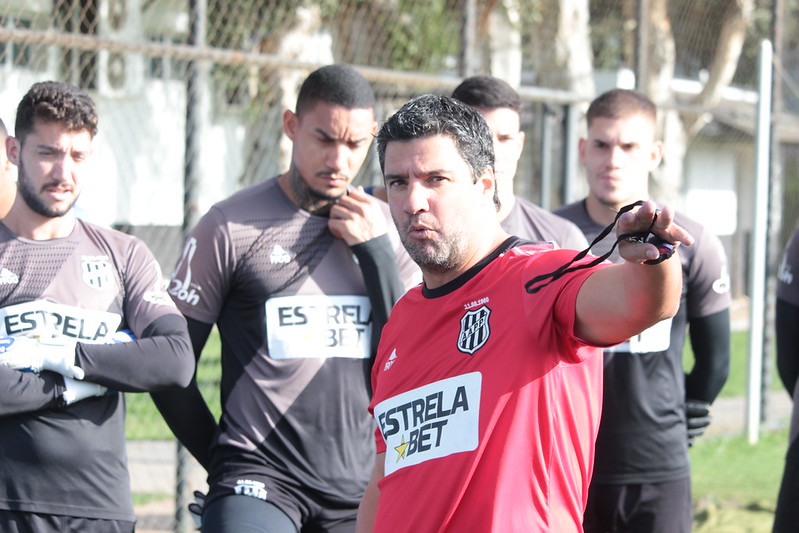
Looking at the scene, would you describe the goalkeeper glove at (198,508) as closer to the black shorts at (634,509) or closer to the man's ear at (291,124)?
the man's ear at (291,124)

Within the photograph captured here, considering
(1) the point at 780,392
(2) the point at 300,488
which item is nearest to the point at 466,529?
(2) the point at 300,488

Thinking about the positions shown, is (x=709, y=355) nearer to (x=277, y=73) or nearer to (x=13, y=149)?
(x=13, y=149)

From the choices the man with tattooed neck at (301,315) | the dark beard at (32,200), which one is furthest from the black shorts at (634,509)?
the dark beard at (32,200)

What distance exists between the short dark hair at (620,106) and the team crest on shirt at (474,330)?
2315 millimetres

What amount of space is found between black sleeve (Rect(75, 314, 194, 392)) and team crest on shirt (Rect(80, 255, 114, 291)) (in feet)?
0.77

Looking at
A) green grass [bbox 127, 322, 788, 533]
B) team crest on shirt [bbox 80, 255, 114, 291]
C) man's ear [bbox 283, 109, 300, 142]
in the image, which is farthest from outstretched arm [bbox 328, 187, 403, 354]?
green grass [bbox 127, 322, 788, 533]

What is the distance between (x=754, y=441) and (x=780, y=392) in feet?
11.2

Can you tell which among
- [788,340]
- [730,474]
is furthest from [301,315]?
[730,474]

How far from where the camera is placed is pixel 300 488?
388cm

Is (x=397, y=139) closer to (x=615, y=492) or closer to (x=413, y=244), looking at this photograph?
(x=413, y=244)

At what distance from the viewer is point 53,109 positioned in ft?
12.3

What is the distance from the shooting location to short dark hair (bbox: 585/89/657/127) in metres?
4.70

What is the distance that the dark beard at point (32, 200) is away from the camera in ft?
12.2

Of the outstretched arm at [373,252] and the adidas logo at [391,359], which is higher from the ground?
the outstretched arm at [373,252]
